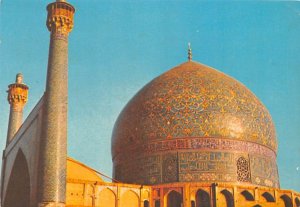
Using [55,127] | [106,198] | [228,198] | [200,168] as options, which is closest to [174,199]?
[200,168]

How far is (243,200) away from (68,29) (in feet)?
25.2

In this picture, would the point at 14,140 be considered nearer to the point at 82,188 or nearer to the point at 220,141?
the point at 82,188

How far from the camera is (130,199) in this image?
1506 cm

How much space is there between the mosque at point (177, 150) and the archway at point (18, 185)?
3 centimetres

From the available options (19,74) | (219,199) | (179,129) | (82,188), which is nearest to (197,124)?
(179,129)

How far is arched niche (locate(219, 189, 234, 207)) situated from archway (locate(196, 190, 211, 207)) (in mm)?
421

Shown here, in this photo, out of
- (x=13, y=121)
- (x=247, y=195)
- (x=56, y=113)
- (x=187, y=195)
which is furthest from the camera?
(x=13, y=121)

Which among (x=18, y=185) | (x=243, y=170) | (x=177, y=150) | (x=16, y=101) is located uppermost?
(x=16, y=101)

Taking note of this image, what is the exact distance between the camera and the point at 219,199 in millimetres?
15086

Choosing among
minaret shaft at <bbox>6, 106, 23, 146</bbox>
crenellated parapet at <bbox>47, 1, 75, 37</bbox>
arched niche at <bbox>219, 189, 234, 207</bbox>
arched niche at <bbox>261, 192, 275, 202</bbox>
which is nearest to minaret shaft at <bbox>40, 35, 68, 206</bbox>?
crenellated parapet at <bbox>47, 1, 75, 37</bbox>

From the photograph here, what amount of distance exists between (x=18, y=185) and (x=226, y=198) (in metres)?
7.07

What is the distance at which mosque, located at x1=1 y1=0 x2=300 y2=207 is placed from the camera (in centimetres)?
1475

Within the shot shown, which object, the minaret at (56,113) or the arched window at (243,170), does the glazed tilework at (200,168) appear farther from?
the minaret at (56,113)

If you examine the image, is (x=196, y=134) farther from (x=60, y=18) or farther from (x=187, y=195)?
(x=60, y=18)
